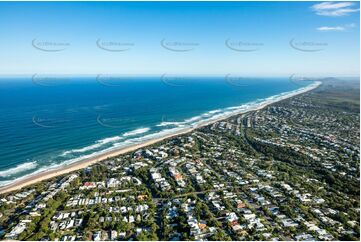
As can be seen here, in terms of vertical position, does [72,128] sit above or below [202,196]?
above

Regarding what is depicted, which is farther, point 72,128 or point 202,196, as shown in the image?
point 72,128

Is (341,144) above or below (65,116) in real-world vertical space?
below

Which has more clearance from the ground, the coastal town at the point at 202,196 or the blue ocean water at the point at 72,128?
the blue ocean water at the point at 72,128

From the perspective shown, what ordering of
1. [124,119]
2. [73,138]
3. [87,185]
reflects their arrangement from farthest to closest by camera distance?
[124,119], [73,138], [87,185]

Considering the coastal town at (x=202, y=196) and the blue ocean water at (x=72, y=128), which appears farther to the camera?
the blue ocean water at (x=72, y=128)

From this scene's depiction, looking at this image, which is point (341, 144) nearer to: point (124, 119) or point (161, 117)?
point (161, 117)

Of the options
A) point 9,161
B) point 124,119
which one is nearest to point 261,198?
point 9,161

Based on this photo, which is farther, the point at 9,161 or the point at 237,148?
the point at 237,148

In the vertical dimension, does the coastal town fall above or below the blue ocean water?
below
